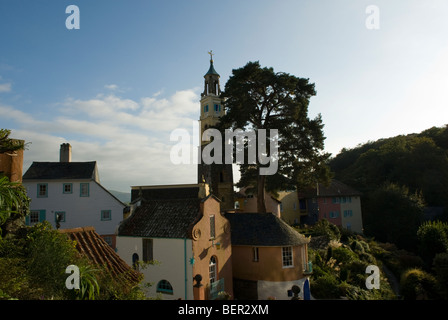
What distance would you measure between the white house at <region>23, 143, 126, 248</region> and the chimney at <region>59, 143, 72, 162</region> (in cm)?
265

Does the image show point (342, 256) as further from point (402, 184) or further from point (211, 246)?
point (402, 184)

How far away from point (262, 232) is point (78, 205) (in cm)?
1885

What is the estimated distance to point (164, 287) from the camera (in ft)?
59.0

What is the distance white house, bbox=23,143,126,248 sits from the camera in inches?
1059

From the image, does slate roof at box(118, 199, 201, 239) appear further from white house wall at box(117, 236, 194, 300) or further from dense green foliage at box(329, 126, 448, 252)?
dense green foliage at box(329, 126, 448, 252)

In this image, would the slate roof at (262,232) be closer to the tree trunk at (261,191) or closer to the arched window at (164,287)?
the tree trunk at (261,191)

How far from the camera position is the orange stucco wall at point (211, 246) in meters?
18.0

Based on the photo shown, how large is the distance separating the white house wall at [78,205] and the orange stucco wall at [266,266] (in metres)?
13.4

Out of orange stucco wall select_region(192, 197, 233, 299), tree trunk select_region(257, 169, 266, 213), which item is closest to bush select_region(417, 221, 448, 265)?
tree trunk select_region(257, 169, 266, 213)

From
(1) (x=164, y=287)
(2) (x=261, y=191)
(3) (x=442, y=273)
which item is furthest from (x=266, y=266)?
(3) (x=442, y=273)

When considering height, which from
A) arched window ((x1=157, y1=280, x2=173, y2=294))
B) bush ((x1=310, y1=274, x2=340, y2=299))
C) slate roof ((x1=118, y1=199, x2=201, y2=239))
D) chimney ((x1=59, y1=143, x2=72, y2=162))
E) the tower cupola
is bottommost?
bush ((x1=310, y1=274, x2=340, y2=299))
